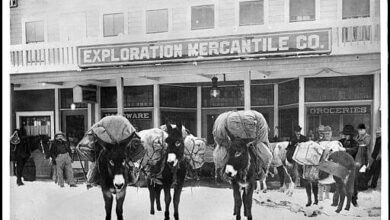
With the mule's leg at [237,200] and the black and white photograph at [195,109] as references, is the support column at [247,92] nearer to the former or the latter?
the black and white photograph at [195,109]

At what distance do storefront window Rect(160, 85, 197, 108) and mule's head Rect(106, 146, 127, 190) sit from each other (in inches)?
20.9

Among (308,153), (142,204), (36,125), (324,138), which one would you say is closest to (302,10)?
(324,138)

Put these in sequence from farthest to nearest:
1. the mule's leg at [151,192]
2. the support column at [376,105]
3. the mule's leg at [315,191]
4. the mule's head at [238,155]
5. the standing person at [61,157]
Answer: the standing person at [61,157] < the mule's leg at [151,192] < the mule's head at [238,155] < the mule's leg at [315,191] < the support column at [376,105]

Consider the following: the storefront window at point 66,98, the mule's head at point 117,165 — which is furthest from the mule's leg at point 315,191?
the storefront window at point 66,98

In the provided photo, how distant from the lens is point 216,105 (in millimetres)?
3686

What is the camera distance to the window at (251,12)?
357cm

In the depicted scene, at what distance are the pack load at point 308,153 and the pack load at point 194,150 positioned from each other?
2.42ft

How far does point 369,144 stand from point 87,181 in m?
2.29

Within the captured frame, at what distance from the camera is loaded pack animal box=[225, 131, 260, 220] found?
11.9ft

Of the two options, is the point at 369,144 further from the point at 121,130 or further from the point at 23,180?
the point at 23,180

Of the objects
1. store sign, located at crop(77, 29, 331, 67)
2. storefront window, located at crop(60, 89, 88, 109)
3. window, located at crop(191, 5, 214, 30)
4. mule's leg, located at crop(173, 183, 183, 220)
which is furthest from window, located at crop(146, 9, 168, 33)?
mule's leg, located at crop(173, 183, 183, 220)

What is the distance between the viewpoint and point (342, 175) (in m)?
3.46

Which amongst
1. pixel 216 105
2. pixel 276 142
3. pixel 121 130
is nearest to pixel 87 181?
pixel 121 130

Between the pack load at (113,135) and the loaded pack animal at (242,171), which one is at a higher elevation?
the pack load at (113,135)
